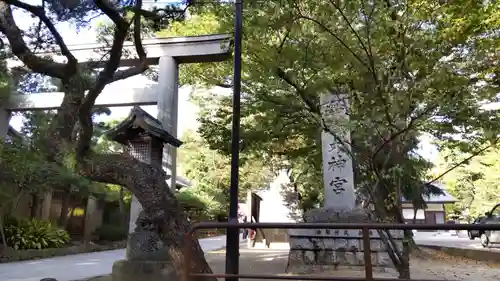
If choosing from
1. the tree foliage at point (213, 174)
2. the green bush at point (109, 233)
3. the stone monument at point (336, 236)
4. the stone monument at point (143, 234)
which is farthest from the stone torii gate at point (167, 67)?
the tree foliage at point (213, 174)

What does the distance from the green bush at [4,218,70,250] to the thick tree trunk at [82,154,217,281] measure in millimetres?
8451

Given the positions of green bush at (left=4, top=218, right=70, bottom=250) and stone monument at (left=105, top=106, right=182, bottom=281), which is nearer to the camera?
stone monument at (left=105, top=106, right=182, bottom=281)

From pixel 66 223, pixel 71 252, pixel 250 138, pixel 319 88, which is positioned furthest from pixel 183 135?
pixel 319 88

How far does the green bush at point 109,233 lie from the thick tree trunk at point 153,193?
41.9 feet

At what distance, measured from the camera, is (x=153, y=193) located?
14.1 ft

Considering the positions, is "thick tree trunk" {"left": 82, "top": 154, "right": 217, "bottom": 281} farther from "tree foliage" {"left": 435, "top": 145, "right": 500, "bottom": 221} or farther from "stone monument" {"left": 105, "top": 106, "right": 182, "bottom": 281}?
"tree foliage" {"left": 435, "top": 145, "right": 500, "bottom": 221}

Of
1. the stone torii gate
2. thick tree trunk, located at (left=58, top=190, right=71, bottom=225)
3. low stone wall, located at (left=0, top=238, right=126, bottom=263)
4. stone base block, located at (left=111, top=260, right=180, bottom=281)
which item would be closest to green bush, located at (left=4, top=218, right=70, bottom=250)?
low stone wall, located at (left=0, top=238, right=126, bottom=263)

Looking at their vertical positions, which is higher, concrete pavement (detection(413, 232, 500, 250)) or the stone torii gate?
the stone torii gate

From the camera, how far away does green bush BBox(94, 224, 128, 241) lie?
1620cm

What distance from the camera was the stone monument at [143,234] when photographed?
6.16m

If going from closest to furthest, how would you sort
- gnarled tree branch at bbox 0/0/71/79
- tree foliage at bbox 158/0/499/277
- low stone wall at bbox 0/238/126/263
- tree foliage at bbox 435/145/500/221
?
1. tree foliage at bbox 158/0/499/277
2. gnarled tree branch at bbox 0/0/71/79
3. low stone wall at bbox 0/238/126/263
4. tree foliage at bbox 435/145/500/221

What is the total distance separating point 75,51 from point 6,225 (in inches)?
245

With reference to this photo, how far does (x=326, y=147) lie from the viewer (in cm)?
867

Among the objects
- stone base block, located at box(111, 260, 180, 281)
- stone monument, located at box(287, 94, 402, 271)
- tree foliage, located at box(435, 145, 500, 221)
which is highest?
tree foliage, located at box(435, 145, 500, 221)
